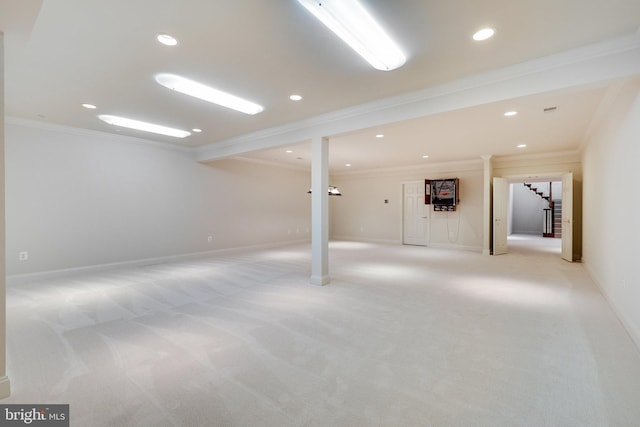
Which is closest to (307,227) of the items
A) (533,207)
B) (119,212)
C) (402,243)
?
(402,243)

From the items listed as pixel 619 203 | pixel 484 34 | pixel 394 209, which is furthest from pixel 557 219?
pixel 484 34

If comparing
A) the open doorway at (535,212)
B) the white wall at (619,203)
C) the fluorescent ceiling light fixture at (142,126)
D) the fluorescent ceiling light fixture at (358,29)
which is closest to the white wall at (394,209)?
the open doorway at (535,212)

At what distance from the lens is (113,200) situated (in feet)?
18.8

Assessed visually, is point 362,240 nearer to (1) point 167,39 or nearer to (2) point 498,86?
(2) point 498,86

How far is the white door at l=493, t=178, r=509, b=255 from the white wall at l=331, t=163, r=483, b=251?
2.26ft

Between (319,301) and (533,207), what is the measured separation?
46.0 ft

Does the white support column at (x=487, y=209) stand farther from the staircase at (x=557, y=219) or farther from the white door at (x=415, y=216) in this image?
the staircase at (x=557, y=219)

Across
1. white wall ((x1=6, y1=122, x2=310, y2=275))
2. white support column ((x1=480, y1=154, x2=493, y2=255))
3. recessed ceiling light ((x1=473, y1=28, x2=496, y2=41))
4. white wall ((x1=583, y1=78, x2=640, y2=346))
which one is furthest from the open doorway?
white wall ((x1=6, y1=122, x2=310, y2=275))

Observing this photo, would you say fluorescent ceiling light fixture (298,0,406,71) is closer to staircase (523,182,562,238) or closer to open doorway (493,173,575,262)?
open doorway (493,173,575,262)

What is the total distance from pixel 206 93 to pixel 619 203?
5119 mm

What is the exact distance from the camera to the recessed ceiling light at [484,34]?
2.32m

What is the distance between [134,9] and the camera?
6.86 feet

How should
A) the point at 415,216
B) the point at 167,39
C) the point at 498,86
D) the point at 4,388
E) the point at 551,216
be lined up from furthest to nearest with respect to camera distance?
the point at 551,216, the point at 415,216, the point at 498,86, the point at 167,39, the point at 4,388

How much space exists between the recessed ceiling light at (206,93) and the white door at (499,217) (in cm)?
655
